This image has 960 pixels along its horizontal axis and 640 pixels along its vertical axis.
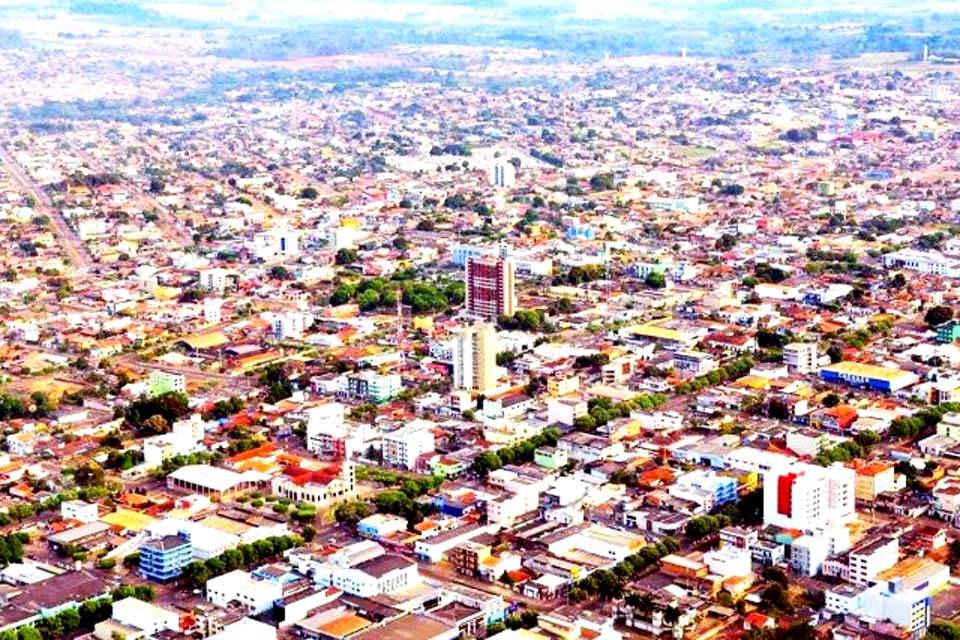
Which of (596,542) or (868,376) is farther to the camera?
(868,376)

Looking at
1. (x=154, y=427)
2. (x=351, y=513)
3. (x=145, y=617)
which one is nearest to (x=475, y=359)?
(x=154, y=427)

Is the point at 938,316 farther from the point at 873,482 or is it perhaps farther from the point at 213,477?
the point at 213,477

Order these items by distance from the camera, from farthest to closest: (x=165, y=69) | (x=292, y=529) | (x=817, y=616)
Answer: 1. (x=165, y=69)
2. (x=292, y=529)
3. (x=817, y=616)

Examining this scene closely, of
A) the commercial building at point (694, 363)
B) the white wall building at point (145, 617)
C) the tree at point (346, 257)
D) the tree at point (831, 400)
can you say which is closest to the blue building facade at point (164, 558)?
the white wall building at point (145, 617)

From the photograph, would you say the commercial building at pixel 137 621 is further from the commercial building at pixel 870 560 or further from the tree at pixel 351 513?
the commercial building at pixel 870 560

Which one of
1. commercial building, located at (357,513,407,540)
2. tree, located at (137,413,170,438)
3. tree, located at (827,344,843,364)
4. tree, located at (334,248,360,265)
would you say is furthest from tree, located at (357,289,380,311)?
commercial building, located at (357,513,407,540)

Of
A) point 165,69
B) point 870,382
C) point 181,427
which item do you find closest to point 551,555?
point 181,427

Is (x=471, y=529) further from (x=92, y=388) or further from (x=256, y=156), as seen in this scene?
(x=256, y=156)
